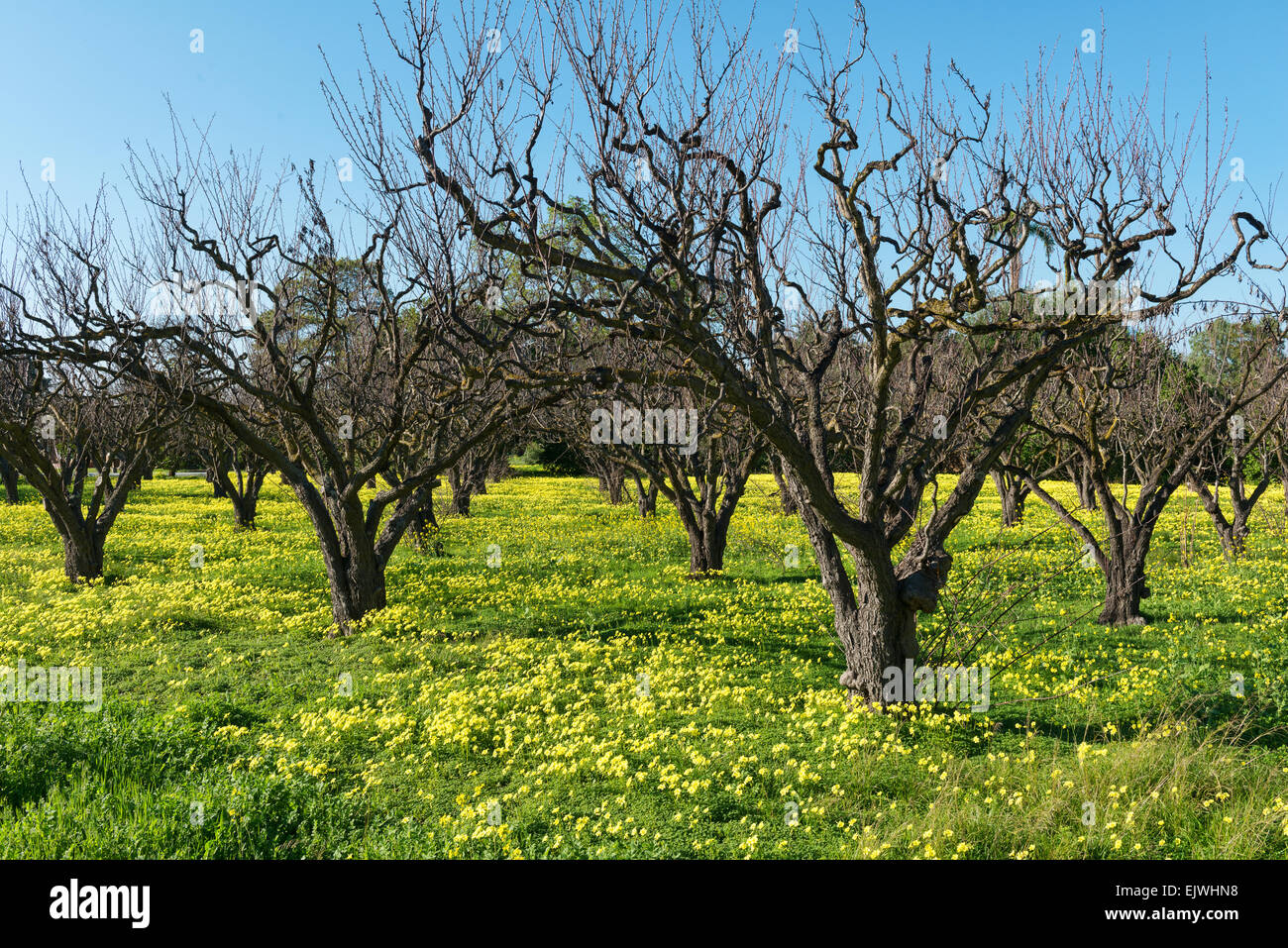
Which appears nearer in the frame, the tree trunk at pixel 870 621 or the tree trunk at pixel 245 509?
the tree trunk at pixel 870 621

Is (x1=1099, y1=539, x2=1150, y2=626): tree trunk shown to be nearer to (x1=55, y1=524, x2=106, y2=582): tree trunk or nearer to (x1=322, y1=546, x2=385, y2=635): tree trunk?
(x1=322, y1=546, x2=385, y2=635): tree trunk

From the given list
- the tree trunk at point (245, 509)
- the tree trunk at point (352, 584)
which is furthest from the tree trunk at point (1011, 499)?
the tree trunk at point (245, 509)

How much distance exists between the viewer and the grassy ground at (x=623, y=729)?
5.46 m

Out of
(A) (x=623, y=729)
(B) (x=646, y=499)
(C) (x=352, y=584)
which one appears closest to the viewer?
(A) (x=623, y=729)

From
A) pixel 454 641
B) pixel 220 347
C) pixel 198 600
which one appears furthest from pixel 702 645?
pixel 198 600

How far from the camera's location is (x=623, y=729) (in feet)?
25.1

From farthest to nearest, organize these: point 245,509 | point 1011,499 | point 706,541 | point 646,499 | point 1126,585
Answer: point 646,499, point 245,509, point 1011,499, point 706,541, point 1126,585

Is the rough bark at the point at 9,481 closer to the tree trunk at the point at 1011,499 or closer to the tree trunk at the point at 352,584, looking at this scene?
the tree trunk at the point at 352,584

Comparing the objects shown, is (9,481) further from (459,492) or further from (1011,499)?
(1011,499)

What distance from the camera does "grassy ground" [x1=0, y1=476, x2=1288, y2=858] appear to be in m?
5.46

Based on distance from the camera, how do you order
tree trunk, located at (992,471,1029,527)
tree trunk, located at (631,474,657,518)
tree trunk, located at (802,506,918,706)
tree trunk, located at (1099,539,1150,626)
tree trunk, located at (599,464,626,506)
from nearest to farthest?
tree trunk, located at (802,506,918,706) < tree trunk, located at (1099,539,1150,626) < tree trunk, located at (992,471,1029,527) < tree trunk, located at (631,474,657,518) < tree trunk, located at (599,464,626,506)

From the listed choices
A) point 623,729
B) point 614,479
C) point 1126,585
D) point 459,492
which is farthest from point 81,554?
point 1126,585

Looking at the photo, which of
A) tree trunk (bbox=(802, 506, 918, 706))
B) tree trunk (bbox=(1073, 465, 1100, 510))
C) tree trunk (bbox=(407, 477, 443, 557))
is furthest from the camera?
tree trunk (bbox=(407, 477, 443, 557))

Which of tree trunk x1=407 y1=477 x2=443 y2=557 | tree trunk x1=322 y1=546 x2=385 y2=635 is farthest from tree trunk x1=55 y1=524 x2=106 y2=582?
tree trunk x1=322 y1=546 x2=385 y2=635
